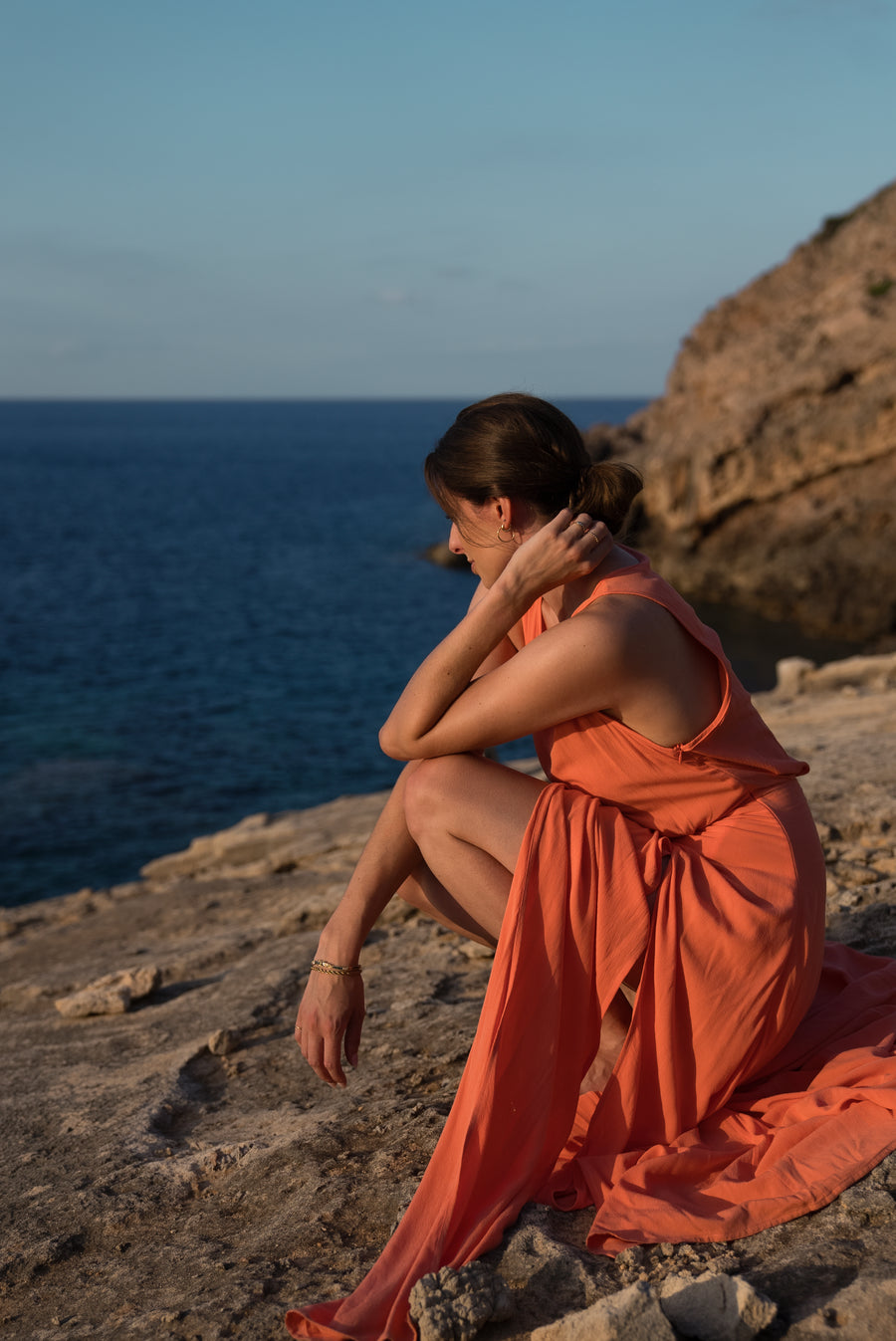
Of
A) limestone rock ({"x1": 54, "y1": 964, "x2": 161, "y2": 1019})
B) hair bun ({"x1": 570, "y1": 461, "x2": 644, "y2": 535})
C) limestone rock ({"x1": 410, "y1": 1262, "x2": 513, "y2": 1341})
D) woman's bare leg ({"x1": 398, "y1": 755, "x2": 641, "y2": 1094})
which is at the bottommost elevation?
limestone rock ({"x1": 54, "y1": 964, "x2": 161, "y2": 1019})

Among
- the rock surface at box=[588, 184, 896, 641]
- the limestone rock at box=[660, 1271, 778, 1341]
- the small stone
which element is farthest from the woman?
the rock surface at box=[588, 184, 896, 641]

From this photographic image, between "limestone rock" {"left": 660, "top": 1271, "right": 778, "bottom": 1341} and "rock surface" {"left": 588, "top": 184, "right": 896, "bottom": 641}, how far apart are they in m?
21.5

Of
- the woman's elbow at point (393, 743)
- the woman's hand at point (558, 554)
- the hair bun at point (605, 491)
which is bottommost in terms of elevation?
the woman's elbow at point (393, 743)

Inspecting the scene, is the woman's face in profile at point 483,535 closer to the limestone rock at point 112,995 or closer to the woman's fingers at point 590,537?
the woman's fingers at point 590,537

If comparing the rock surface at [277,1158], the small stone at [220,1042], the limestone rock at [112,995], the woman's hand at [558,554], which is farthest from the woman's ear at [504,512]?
the limestone rock at [112,995]

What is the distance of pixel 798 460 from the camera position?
80.1ft

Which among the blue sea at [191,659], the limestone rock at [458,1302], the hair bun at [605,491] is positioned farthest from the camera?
the blue sea at [191,659]

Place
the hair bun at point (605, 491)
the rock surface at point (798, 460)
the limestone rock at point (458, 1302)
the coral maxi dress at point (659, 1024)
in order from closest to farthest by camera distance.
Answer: the limestone rock at point (458, 1302), the coral maxi dress at point (659, 1024), the hair bun at point (605, 491), the rock surface at point (798, 460)

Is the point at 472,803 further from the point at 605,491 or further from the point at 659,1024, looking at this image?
the point at 605,491

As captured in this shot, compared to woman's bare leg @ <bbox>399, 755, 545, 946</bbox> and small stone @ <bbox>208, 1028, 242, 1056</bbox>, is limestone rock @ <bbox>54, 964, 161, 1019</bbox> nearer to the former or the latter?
small stone @ <bbox>208, 1028, 242, 1056</bbox>

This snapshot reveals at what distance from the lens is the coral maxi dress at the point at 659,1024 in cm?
237

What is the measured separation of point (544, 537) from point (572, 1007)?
3.64 feet

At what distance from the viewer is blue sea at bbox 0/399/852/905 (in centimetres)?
1603

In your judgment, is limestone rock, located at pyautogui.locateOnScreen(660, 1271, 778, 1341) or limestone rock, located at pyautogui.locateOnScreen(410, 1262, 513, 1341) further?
limestone rock, located at pyautogui.locateOnScreen(410, 1262, 513, 1341)
